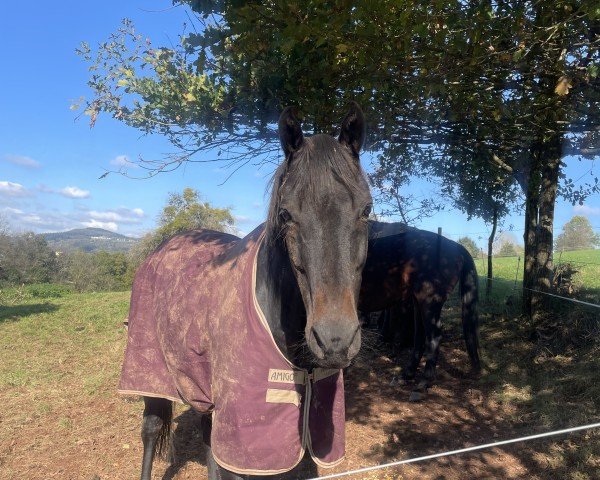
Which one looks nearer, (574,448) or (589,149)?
(574,448)

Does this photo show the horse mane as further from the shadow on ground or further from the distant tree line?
the distant tree line

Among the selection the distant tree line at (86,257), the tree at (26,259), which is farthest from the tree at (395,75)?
the tree at (26,259)

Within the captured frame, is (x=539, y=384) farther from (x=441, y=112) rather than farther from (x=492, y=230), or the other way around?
(x=492, y=230)

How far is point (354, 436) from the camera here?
4.22 metres

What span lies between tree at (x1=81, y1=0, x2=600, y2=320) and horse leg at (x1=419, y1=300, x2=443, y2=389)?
1.95 m

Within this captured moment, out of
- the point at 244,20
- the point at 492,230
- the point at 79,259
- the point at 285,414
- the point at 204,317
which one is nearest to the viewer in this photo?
the point at 285,414

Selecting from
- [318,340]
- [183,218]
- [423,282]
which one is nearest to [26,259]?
[183,218]

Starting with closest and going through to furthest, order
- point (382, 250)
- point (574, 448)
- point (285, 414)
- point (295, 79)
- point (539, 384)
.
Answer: point (285, 414) → point (574, 448) → point (295, 79) → point (539, 384) → point (382, 250)

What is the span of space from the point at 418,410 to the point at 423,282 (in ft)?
5.66

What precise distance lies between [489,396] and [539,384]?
62cm

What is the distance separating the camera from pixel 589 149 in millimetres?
6395

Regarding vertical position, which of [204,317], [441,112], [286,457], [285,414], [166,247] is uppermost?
[441,112]

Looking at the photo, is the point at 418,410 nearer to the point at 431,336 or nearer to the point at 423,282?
the point at 431,336

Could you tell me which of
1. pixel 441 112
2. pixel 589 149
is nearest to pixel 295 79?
pixel 441 112
